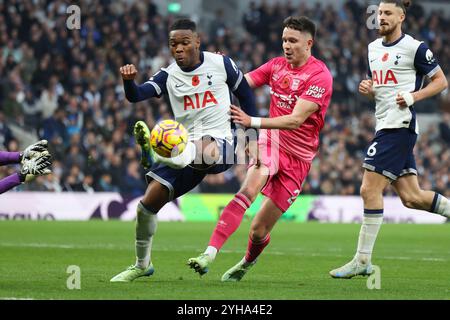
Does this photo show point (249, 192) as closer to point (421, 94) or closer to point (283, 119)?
point (283, 119)

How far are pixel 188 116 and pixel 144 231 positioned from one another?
1.15 m

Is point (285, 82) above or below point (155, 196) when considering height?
above

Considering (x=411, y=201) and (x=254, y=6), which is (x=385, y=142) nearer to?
(x=411, y=201)

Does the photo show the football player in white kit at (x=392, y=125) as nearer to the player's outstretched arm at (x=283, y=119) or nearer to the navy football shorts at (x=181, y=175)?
the player's outstretched arm at (x=283, y=119)

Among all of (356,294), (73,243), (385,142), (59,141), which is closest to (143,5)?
(59,141)

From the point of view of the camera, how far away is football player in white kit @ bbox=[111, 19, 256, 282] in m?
8.65

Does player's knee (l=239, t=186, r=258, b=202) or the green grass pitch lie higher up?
player's knee (l=239, t=186, r=258, b=202)

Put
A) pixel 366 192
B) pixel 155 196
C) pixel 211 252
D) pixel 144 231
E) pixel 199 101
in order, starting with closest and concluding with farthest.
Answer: pixel 211 252 → pixel 155 196 → pixel 144 231 → pixel 199 101 → pixel 366 192

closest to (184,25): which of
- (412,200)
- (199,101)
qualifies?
(199,101)

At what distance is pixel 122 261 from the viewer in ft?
36.4

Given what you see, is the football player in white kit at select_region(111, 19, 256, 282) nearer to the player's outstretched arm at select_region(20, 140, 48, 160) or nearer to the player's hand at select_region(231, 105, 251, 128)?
the player's hand at select_region(231, 105, 251, 128)

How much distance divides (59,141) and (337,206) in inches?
267

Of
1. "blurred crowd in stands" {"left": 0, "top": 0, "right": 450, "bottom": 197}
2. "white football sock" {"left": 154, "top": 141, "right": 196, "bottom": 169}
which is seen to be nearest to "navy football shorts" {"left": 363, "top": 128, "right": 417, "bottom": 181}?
"white football sock" {"left": 154, "top": 141, "right": 196, "bottom": 169}

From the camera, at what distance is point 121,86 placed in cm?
2362
